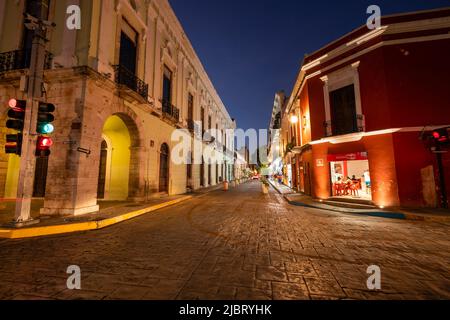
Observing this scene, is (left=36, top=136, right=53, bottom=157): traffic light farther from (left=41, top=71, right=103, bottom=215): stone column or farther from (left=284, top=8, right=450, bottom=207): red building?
(left=284, top=8, right=450, bottom=207): red building

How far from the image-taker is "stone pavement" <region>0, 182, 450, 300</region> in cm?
260

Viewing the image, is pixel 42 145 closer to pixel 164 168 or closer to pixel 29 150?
pixel 29 150

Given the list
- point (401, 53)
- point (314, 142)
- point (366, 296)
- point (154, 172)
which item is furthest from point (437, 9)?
point (154, 172)

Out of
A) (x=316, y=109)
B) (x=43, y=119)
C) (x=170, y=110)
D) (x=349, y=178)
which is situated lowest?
(x=349, y=178)

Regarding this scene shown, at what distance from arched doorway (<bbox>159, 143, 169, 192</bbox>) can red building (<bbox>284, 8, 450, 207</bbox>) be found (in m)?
10.5

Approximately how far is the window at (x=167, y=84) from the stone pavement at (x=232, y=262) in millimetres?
11611

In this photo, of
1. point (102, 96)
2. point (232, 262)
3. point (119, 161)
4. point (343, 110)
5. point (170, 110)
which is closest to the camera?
point (232, 262)

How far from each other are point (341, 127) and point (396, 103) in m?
2.58

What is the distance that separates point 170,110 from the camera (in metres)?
14.8

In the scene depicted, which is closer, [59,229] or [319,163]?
[59,229]

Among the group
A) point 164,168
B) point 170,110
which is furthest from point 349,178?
point 170,110

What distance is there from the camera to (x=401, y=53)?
938 centimetres

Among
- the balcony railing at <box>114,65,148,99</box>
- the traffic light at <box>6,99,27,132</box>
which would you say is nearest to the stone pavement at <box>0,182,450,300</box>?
the traffic light at <box>6,99,27,132</box>
